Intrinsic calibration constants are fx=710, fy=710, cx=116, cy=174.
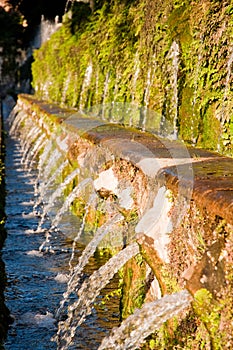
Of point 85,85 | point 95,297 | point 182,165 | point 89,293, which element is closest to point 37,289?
point 95,297

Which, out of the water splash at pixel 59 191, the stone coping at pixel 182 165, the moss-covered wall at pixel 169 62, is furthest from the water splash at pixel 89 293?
the water splash at pixel 59 191

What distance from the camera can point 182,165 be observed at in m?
3.70

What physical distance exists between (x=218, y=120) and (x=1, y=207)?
10.9 ft

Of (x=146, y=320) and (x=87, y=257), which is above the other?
(x=146, y=320)

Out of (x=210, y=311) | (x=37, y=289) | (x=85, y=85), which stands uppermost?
(x=85, y=85)

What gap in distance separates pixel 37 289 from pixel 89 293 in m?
1.09

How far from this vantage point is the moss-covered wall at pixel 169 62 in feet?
18.3

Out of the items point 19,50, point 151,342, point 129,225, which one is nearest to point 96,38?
point 129,225

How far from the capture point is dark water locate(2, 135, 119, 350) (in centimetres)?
442

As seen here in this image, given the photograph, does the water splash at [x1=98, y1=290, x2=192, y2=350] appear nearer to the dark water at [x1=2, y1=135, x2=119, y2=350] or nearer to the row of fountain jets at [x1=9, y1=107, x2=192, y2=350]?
the row of fountain jets at [x1=9, y1=107, x2=192, y2=350]

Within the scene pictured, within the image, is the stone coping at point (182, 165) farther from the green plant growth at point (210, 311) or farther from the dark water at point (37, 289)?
the dark water at point (37, 289)

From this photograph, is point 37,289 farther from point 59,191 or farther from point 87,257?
point 59,191

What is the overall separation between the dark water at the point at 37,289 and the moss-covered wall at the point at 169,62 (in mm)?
1516

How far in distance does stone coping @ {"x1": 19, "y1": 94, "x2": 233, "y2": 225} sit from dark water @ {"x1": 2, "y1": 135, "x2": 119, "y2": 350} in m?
1.09
